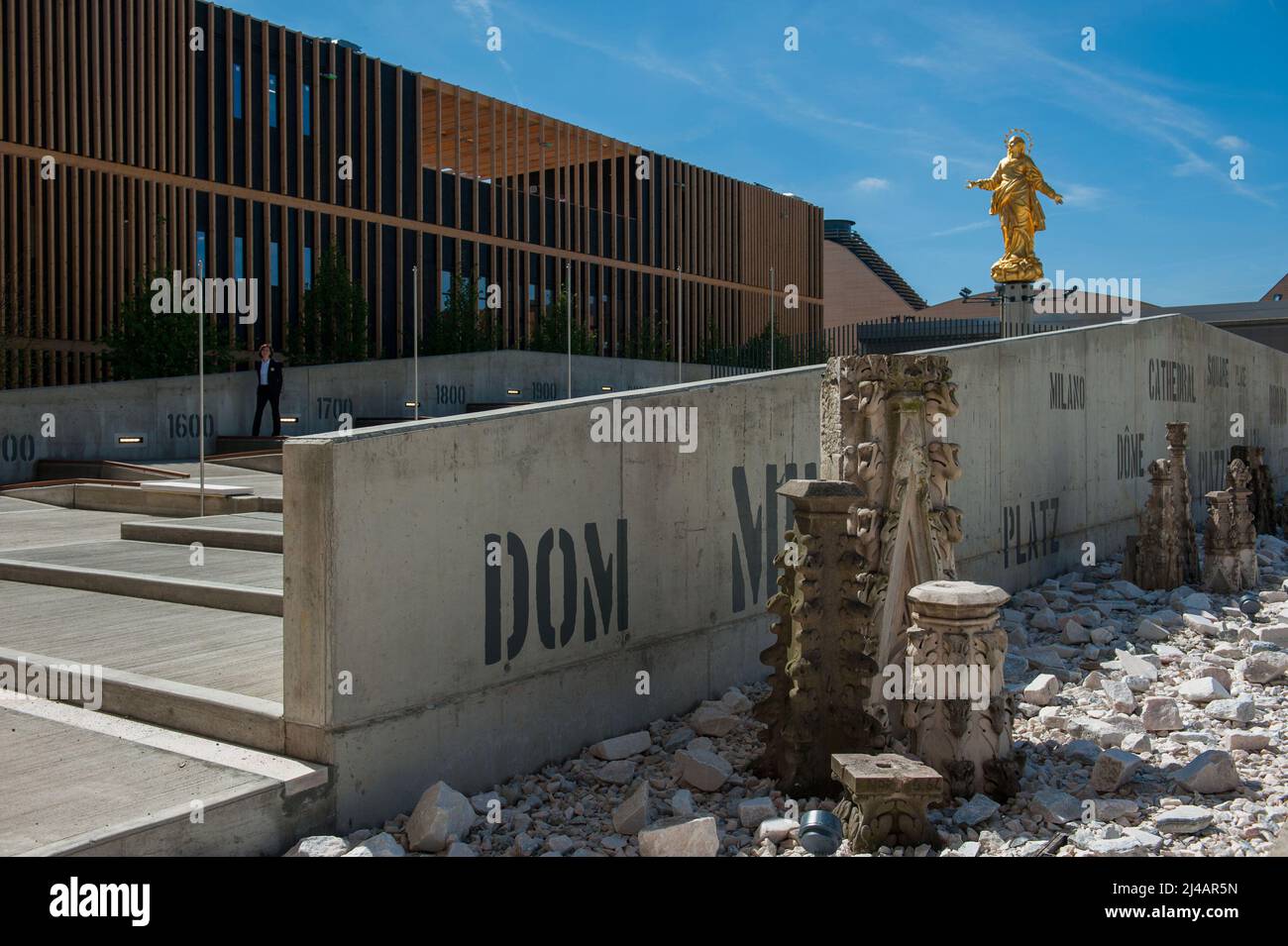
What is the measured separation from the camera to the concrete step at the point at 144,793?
3553 mm

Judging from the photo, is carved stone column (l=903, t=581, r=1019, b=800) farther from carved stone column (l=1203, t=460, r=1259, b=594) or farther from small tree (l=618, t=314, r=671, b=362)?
small tree (l=618, t=314, r=671, b=362)

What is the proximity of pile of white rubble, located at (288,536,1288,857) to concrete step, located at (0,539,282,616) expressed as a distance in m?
2.33

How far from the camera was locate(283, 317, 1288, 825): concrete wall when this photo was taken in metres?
4.36

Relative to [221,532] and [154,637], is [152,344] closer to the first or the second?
[221,532]

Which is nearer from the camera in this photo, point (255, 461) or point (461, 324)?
point (255, 461)

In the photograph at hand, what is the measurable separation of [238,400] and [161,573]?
11.5 m

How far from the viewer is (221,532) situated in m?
8.36

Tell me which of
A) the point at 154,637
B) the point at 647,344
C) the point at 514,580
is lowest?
the point at 154,637

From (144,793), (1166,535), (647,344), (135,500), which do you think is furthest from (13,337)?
(647,344)

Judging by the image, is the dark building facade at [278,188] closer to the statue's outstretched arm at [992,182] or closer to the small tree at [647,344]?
the small tree at [647,344]

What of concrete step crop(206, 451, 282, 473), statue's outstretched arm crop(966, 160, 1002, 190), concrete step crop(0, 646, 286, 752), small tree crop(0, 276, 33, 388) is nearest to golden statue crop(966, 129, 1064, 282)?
statue's outstretched arm crop(966, 160, 1002, 190)

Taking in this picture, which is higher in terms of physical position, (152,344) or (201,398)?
(152,344)
